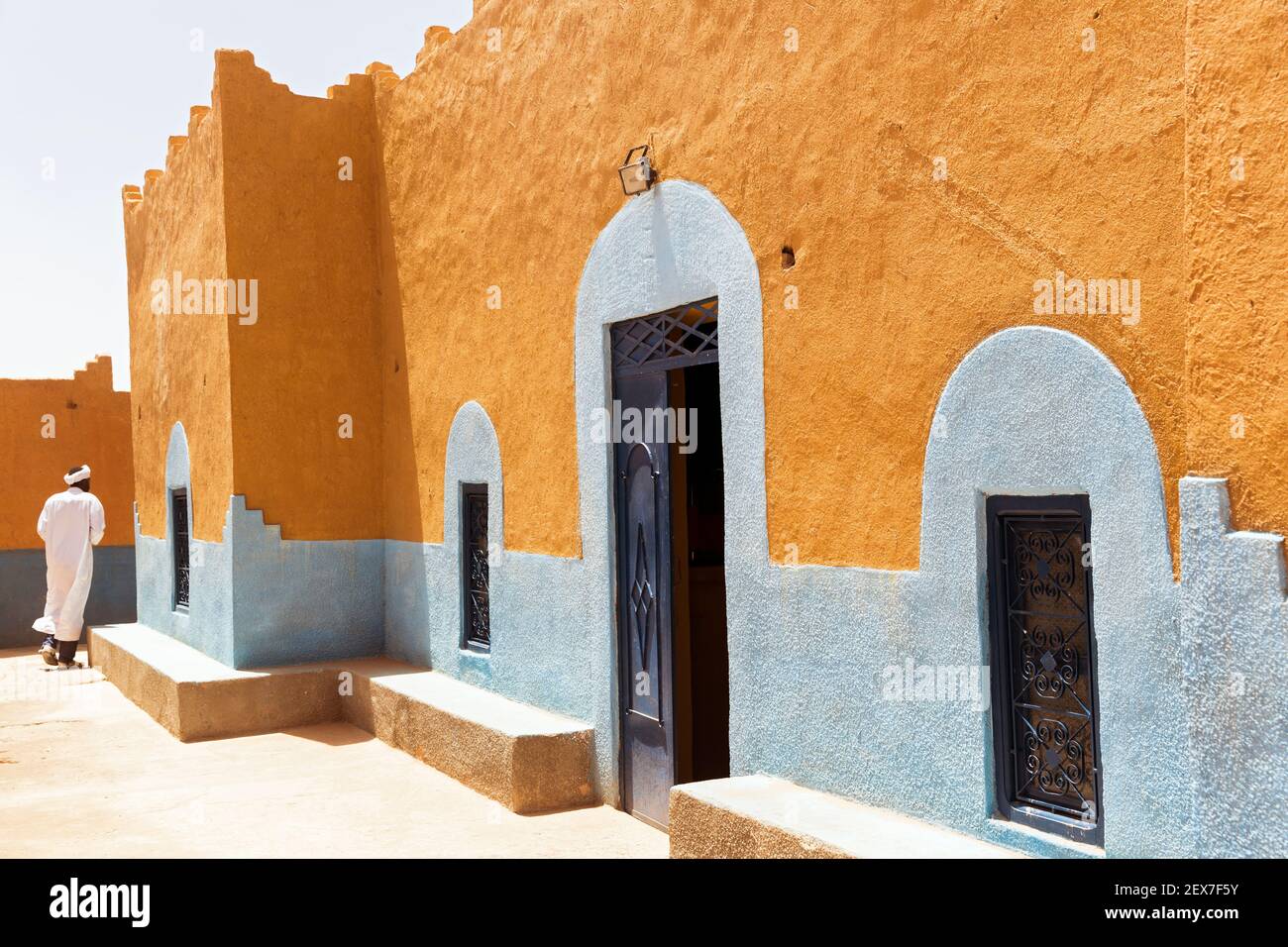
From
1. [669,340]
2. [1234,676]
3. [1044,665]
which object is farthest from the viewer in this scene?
[669,340]

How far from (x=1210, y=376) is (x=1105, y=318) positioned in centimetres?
67

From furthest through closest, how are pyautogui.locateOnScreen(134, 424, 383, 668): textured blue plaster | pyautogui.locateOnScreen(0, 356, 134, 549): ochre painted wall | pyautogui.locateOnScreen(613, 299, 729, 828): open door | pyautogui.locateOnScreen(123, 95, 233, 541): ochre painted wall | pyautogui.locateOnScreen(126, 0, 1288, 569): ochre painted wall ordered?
pyautogui.locateOnScreen(0, 356, 134, 549): ochre painted wall → pyautogui.locateOnScreen(123, 95, 233, 541): ochre painted wall → pyautogui.locateOnScreen(134, 424, 383, 668): textured blue plaster → pyautogui.locateOnScreen(613, 299, 729, 828): open door → pyautogui.locateOnScreen(126, 0, 1288, 569): ochre painted wall

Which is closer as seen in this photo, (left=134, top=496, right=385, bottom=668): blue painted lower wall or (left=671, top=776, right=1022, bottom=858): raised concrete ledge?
(left=671, top=776, right=1022, bottom=858): raised concrete ledge

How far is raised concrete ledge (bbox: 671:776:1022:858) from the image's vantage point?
4324 millimetres

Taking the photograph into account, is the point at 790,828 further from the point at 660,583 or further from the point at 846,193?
the point at 846,193

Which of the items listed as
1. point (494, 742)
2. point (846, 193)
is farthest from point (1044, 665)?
point (494, 742)

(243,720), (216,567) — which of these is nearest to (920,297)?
(243,720)

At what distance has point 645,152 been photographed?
6.37 metres

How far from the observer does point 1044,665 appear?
4.21 m

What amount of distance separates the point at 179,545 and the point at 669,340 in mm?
7350

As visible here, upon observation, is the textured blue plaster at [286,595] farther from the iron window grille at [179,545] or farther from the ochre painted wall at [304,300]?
the iron window grille at [179,545]

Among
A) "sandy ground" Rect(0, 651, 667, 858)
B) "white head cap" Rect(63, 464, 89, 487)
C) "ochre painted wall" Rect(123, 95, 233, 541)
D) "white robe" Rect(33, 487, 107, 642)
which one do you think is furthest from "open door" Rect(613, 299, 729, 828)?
"white head cap" Rect(63, 464, 89, 487)

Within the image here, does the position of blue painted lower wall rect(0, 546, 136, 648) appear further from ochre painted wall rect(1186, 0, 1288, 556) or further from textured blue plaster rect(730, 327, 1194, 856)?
ochre painted wall rect(1186, 0, 1288, 556)

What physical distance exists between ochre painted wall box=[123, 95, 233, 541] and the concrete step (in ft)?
4.32
